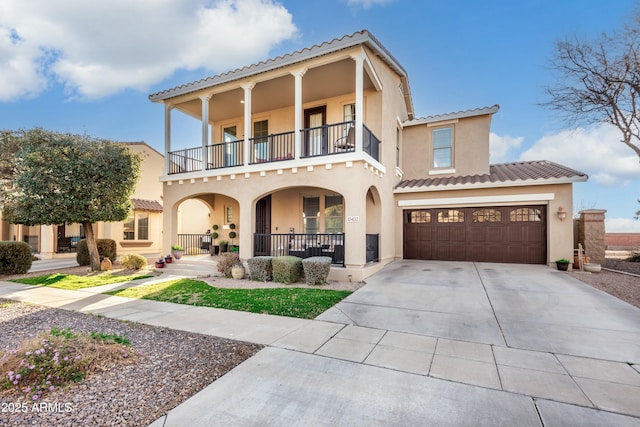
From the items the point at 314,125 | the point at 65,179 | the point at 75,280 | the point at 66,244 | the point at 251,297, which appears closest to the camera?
the point at 251,297

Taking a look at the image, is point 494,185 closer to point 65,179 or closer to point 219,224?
point 219,224

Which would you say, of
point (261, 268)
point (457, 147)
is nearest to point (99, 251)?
point (261, 268)

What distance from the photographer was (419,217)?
13016mm

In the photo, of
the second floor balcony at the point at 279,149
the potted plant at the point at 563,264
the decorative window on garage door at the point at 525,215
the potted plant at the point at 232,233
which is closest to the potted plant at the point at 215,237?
the potted plant at the point at 232,233

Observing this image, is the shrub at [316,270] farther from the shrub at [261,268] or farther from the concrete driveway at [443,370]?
the concrete driveway at [443,370]

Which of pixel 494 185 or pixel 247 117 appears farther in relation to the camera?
pixel 494 185

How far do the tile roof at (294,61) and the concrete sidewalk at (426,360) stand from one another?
23.8 feet

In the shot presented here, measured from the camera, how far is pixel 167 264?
38.4 feet

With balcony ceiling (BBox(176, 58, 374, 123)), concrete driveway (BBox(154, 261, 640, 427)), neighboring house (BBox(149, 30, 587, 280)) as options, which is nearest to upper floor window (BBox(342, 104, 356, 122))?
neighboring house (BBox(149, 30, 587, 280))

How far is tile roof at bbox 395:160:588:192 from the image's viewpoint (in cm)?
1080

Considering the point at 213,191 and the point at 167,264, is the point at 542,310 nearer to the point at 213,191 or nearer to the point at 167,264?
the point at 213,191

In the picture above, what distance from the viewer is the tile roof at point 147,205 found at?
18180 mm

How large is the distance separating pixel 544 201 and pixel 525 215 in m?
0.81

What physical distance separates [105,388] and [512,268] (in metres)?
11.9
